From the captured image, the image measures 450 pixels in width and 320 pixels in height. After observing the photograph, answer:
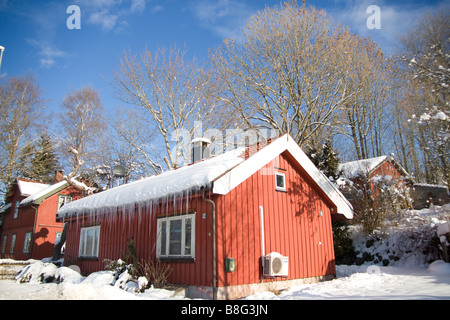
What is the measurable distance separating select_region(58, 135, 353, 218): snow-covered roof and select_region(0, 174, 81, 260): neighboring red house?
38.1ft

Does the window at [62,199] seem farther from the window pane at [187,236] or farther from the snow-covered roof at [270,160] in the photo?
the snow-covered roof at [270,160]

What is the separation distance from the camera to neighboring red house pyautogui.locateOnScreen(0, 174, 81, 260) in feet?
67.1

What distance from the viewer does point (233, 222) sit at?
24.2ft

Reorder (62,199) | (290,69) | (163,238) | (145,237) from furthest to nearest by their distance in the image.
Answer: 1. (62,199)
2. (290,69)
3. (145,237)
4. (163,238)

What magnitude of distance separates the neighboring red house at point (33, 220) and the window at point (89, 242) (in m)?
10.9

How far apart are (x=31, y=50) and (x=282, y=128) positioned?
1252 centimetres

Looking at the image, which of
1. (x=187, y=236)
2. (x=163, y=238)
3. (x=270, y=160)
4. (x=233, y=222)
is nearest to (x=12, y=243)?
(x=163, y=238)

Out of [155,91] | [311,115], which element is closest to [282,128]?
[311,115]

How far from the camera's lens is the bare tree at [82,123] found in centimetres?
2073

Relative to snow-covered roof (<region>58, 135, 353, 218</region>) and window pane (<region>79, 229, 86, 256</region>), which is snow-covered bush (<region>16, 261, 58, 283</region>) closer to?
window pane (<region>79, 229, 86, 256</region>)

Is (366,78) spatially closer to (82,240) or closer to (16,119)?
(82,240)

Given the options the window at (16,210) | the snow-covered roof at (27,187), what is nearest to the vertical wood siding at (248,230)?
the snow-covered roof at (27,187)

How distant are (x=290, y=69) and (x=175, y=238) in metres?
11.8

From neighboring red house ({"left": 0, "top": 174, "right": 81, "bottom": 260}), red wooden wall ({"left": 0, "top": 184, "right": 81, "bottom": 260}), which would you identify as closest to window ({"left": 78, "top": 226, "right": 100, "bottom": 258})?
red wooden wall ({"left": 0, "top": 184, "right": 81, "bottom": 260})
